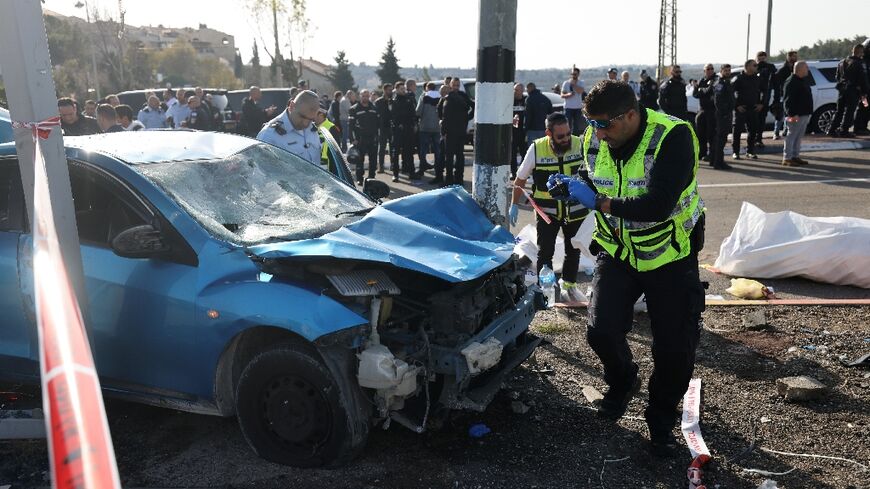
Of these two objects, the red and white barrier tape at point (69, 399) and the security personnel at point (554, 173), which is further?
the security personnel at point (554, 173)

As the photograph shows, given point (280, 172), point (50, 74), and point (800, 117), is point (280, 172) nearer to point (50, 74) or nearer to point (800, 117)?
point (50, 74)

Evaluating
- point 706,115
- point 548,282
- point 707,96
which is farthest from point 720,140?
point 548,282

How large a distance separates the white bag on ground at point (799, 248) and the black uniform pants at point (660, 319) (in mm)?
3306

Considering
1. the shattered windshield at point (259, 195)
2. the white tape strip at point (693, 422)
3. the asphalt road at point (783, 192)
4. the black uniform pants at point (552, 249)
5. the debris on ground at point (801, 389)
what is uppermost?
the shattered windshield at point (259, 195)

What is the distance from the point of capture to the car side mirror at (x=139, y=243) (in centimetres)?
367

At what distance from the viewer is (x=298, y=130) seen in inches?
256

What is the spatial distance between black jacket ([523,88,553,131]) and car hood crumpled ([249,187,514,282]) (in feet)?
29.4

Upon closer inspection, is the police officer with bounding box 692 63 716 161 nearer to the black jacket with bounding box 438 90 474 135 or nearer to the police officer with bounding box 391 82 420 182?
the black jacket with bounding box 438 90 474 135

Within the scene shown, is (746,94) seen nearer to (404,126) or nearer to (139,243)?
(404,126)

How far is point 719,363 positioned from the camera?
490cm

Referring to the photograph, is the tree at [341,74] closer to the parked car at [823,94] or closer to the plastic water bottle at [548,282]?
the parked car at [823,94]

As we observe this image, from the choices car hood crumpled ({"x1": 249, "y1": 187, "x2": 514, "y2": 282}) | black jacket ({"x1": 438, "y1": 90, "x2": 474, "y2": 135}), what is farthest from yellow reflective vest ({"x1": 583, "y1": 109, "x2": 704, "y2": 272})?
black jacket ({"x1": 438, "y1": 90, "x2": 474, "y2": 135})

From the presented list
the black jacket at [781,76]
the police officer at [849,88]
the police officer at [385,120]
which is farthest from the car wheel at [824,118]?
the police officer at [385,120]

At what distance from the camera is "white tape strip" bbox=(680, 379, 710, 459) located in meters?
3.72
